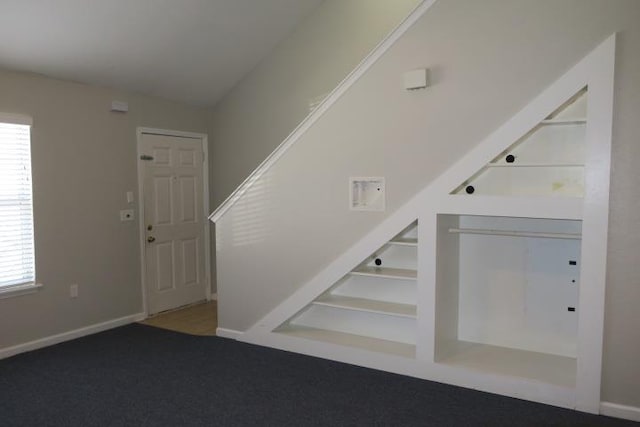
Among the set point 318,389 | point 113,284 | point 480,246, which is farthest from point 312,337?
point 113,284

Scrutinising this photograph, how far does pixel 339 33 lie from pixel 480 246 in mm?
2642

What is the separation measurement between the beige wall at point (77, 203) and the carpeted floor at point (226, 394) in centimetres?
43

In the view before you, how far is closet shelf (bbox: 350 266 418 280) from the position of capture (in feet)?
11.9

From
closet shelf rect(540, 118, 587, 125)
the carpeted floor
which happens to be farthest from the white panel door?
closet shelf rect(540, 118, 587, 125)

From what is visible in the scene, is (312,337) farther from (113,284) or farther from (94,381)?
(113,284)

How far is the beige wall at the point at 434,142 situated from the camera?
2.84 metres

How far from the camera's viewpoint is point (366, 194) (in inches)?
147

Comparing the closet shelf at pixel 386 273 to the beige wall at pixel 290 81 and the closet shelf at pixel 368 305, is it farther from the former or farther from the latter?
the beige wall at pixel 290 81

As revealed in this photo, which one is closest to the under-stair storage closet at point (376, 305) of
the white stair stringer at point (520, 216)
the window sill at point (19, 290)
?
the white stair stringer at point (520, 216)

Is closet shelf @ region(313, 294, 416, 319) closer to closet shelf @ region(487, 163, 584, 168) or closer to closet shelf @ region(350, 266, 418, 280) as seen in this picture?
closet shelf @ region(350, 266, 418, 280)

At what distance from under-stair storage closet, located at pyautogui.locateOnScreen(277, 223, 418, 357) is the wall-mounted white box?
0.31 m

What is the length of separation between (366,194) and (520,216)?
1125mm

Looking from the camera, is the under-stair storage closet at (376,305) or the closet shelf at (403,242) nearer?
the closet shelf at (403,242)

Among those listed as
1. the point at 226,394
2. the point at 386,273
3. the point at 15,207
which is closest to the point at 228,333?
the point at 226,394
